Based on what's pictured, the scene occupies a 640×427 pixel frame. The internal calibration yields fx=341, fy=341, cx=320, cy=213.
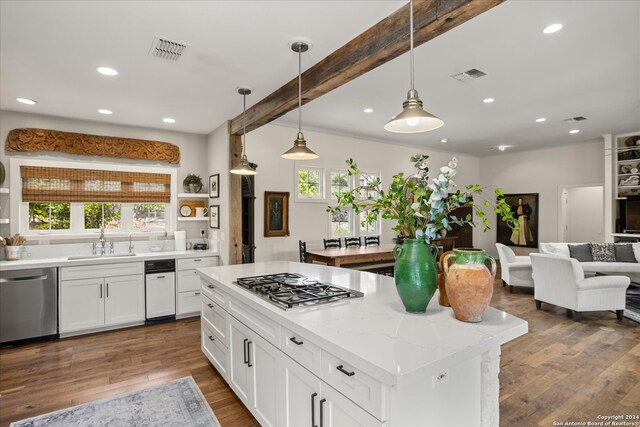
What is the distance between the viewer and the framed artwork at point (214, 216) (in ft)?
16.2

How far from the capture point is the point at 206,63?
2.96 meters

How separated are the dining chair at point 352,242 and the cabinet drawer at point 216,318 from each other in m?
3.19

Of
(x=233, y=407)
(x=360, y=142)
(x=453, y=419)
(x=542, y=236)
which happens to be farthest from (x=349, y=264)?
(x=542, y=236)

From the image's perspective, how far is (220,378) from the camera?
295cm

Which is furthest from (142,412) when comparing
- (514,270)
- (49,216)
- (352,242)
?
(514,270)

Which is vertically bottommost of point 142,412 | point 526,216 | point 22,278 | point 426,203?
point 142,412

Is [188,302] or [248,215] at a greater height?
[248,215]

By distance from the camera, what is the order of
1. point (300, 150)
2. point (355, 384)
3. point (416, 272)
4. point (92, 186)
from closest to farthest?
point (355, 384), point (416, 272), point (300, 150), point (92, 186)

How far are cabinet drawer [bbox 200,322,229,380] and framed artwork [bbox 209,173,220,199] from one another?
2.25m

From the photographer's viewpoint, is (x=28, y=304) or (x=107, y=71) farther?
(x=28, y=304)

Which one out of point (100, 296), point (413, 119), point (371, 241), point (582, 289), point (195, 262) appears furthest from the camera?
point (371, 241)

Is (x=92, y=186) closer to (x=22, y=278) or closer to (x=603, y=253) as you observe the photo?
(x=22, y=278)

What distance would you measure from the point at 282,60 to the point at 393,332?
95.7 inches

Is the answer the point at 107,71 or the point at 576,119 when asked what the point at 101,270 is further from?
the point at 576,119
